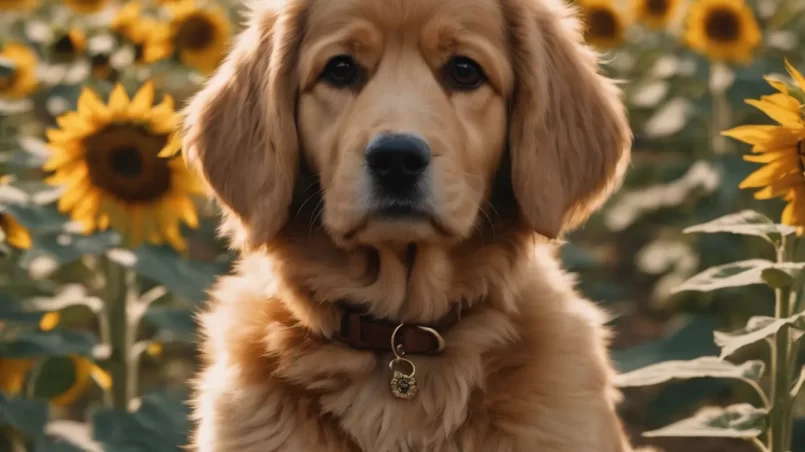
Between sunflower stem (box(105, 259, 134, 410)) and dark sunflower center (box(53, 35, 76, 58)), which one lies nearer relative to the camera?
sunflower stem (box(105, 259, 134, 410))

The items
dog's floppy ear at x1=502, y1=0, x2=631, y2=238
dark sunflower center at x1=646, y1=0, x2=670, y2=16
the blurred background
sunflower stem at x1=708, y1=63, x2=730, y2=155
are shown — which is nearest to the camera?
dog's floppy ear at x1=502, y1=0, x2=631, y2=238

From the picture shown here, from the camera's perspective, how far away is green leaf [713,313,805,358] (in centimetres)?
322

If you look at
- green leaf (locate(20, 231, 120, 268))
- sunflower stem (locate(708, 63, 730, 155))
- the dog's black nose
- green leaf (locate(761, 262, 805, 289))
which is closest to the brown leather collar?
the dog's black nose

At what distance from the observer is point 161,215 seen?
4602 millimetres

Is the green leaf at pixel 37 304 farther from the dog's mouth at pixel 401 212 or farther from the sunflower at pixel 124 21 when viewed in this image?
the dog's mouth at pixel 401 212

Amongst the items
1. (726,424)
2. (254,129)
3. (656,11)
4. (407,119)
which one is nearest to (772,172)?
(726,424)

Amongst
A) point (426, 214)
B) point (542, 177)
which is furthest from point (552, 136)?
point (426, 214)

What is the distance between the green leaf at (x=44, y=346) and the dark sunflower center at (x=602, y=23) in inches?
147

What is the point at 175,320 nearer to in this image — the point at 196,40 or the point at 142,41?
the point at 142,41

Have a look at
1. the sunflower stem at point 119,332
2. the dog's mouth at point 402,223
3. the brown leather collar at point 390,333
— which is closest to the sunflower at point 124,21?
the sunflower stem at point 119,332

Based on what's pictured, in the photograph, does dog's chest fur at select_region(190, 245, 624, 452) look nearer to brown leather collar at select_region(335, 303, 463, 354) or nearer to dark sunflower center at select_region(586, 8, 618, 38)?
brown leather collar at select_region(335, 303, 463, 354)

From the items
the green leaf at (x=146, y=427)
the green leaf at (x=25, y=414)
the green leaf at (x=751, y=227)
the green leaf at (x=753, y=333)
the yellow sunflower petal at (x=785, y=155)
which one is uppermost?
the yellow sunflower petal at (x=785, y=155)

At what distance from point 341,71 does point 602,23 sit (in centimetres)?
359

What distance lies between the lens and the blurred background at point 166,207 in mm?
4488
